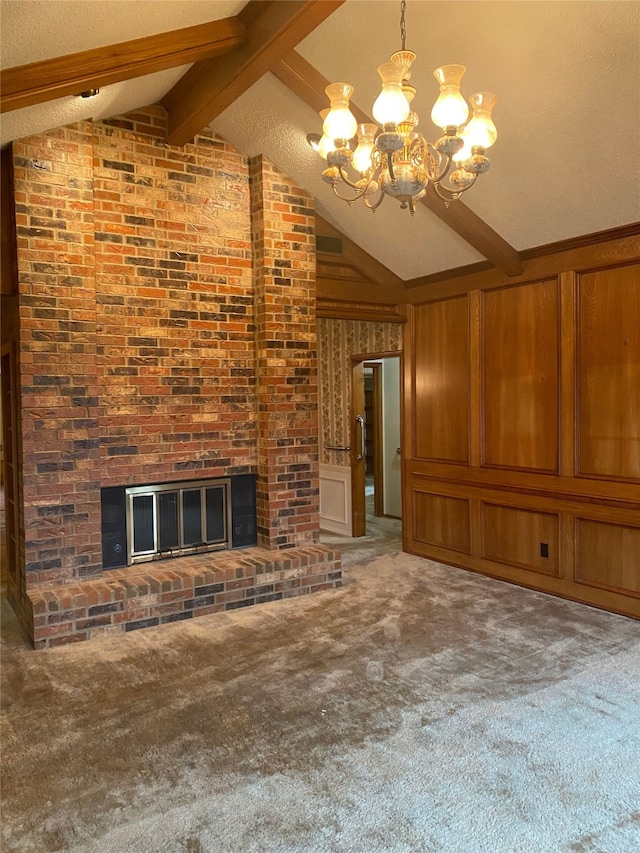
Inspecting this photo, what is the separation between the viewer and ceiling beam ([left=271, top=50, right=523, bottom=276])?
361 centimetres

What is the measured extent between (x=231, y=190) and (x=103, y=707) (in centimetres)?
363

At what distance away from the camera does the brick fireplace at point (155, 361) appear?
12.5 ft

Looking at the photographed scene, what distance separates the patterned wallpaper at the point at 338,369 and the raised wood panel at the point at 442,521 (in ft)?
3.81

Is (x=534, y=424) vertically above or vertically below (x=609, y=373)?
below

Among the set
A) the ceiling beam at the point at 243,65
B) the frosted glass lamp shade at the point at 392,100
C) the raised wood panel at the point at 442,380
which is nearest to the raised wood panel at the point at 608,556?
the raised wood panel at the point at 442,380

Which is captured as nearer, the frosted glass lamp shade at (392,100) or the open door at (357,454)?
the frosted glass lamp shade at (392,100)

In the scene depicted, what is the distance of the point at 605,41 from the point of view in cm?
287

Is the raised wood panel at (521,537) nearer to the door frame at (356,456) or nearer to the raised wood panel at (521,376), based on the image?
the raised wood panel at (521,376)

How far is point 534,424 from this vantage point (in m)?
4.55

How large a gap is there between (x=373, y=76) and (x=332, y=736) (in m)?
3.58

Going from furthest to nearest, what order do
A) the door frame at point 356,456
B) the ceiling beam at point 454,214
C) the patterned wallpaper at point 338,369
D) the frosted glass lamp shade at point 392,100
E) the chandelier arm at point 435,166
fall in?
the door frame at point 356,456 → the patterned wallpaper at point 338,369 → the ceiling beam at point 454,214 → the chandelier arm at point 435,166 → the frosted glass lamp shade at point 392,100

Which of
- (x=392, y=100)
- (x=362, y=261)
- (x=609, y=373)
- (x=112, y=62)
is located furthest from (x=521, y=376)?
(x=112, y=62)

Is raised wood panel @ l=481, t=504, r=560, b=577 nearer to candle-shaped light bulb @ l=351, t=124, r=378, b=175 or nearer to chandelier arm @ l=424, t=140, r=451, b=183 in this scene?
chandelier arm @ l=424, t=140, r=451, b=183

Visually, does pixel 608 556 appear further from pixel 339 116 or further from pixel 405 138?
pixel 339 116
